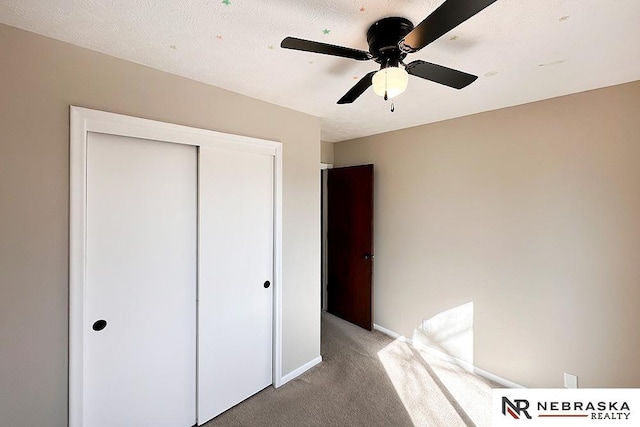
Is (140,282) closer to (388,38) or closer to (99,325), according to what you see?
(99,325)

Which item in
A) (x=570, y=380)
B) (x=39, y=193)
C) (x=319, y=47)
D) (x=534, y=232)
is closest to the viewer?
(x=319, y=47)

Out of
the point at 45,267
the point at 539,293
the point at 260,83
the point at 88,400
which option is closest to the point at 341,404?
the point at 88,400

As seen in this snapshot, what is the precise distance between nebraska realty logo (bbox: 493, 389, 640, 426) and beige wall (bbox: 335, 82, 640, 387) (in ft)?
0.35

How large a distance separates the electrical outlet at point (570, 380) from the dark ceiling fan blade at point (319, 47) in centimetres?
262

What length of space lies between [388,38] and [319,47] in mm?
341

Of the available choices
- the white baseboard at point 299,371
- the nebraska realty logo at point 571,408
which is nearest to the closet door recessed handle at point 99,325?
the white baseboard at point 299,371

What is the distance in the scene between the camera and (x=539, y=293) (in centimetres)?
216

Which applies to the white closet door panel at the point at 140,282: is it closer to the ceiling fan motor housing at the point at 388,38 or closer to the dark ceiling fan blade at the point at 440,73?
the ceiling fan motor housing at the point at 388,38

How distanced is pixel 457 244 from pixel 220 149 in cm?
227

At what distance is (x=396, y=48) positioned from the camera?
1.19 metres

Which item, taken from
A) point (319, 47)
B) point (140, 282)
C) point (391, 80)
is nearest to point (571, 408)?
point (391, 80)

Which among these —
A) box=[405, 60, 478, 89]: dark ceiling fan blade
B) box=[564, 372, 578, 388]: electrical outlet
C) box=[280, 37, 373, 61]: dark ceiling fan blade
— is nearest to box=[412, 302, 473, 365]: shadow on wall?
box=[564, 372, 578, 388]: electrical outlet

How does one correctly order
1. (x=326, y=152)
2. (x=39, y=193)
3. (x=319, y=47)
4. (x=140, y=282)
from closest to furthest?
1. (x=319, y=47)
2. (x=39, y=193)
3. (x=140, y=282)
4. (x=326, y=152)

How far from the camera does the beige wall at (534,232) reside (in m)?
1.83
